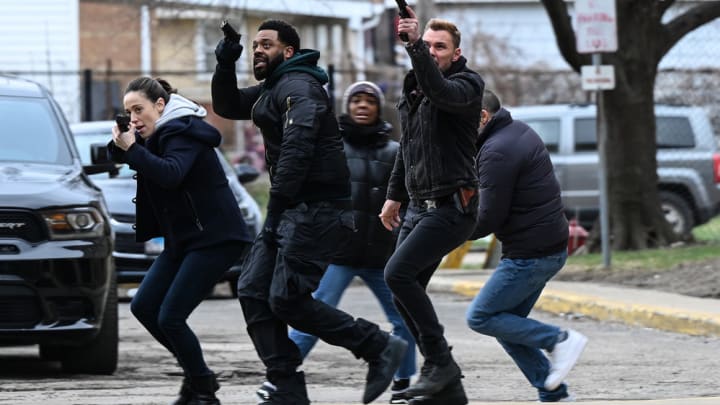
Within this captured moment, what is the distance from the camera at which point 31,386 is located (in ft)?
29.2

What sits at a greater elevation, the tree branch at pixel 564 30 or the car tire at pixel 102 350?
the tree branch at pixel 564 30

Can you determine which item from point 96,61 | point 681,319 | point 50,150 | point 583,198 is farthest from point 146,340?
point 96,61

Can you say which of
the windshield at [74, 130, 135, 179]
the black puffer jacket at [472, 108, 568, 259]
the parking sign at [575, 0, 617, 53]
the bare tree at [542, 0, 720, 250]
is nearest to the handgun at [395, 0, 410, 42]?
the black puffer jacket at [472, 108, 568, 259]

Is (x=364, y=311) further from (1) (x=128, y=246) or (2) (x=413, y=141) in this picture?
(2) (x=413, y=141)

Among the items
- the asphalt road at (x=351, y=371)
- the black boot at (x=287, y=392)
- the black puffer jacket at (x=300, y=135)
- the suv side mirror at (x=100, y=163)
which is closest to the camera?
the black puffer jacket at (x=300, y=135)

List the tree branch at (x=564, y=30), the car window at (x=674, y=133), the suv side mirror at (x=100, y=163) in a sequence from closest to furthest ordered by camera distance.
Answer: the suv side mirror at (x=100, y=163) < the tree branch at (x=564, y=30) < the car window at (x=674, y=133)

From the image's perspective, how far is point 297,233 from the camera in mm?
6941

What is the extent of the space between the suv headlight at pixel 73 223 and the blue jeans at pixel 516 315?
242 centimetres

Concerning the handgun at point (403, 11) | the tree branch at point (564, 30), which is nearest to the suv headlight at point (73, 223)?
the handgun at point (403, 11)

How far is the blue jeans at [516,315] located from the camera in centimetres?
794

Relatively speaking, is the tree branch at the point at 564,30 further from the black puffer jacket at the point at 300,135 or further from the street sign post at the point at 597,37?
the black puffer jacket at the point at 300,135

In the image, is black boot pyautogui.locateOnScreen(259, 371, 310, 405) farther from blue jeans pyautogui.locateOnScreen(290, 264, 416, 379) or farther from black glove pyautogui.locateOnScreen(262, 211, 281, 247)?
blue jeans pyautogui.locateOnScreen(290, 264, 416, 379)

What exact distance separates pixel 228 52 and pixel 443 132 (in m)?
1.07

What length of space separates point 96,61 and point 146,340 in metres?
31.6
